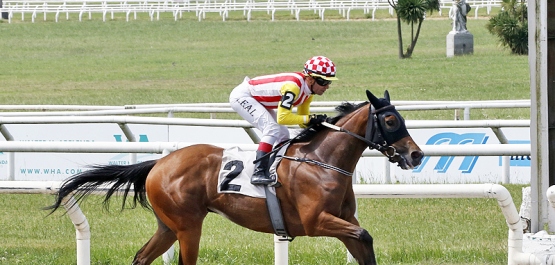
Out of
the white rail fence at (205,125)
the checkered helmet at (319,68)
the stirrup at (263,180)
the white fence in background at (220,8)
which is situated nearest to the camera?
the stirrup at (263,180)

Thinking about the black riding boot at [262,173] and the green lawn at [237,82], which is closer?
the black riding boot at [262,173]

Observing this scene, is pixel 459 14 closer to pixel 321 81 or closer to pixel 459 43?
pixel 459 43

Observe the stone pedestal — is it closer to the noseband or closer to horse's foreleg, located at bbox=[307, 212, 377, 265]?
the noseband

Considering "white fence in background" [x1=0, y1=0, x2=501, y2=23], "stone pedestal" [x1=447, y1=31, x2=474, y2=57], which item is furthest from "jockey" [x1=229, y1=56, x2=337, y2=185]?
"white fence in background" [x1=0, y1=0, x2=501, y2=23]

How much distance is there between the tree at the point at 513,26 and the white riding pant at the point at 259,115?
23.0 metres

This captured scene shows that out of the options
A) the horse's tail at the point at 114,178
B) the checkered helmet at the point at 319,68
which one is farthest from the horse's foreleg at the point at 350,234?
the horse's tail at the point at 114,178

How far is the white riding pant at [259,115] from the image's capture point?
5.96m

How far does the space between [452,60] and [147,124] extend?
1964 centimetres

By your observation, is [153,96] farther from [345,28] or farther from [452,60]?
[345,28]

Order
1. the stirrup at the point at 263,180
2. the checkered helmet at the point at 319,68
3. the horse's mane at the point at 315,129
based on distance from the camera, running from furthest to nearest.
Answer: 1. the horse's mane at the point at 315,129
2. the checkered helmet at the point at 319,68
3. the stirrup at the point at 263,180

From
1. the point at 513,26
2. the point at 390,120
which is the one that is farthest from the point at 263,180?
the point at 513,26

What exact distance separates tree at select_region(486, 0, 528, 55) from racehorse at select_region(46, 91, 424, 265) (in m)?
23.3

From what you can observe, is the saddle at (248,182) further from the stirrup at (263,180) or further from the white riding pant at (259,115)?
the white riding pant at (259,115)

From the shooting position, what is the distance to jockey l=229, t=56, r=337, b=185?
18.8 feet
